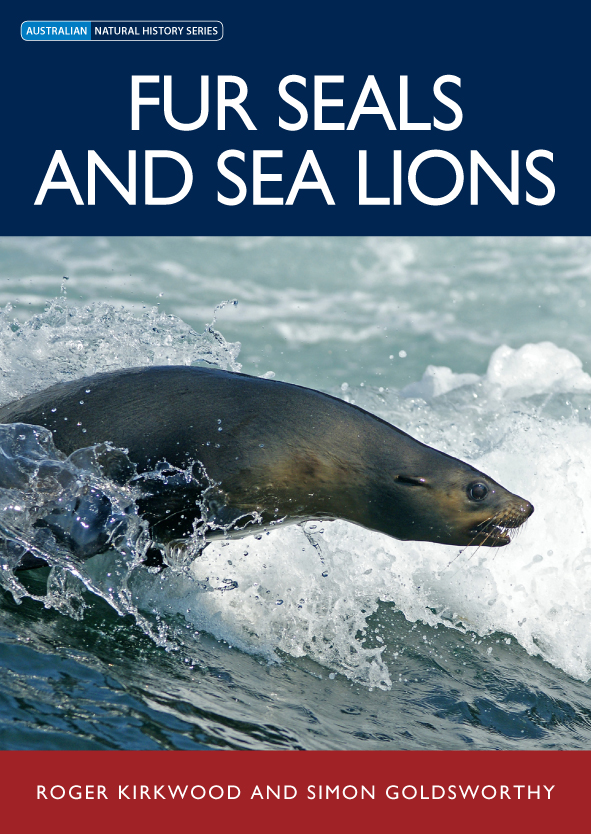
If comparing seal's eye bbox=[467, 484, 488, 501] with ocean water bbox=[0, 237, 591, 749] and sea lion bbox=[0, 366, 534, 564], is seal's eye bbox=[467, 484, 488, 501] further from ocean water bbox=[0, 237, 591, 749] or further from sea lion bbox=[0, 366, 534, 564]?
ocean water bbox=[0, 237, 591, 749]


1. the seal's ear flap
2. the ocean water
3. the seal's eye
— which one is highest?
the seal's ear flap

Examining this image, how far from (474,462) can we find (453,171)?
15.5 feet

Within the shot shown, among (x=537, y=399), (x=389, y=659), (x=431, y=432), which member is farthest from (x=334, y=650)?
(x=537, y=399)

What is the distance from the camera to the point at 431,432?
9977 millimetres

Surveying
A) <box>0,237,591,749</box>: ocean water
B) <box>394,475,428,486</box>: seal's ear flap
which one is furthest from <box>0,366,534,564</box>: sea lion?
<box>0,237,591,749</box>: ocean water

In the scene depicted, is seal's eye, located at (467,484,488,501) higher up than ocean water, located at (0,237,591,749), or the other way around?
seal's eye, located at (467,484,488,501)

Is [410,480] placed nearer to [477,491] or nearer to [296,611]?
[477,491]

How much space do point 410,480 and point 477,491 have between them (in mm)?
392

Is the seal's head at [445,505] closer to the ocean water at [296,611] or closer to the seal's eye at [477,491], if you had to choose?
the seal's eye at [477,491]

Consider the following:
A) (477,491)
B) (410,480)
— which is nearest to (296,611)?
(410,480)

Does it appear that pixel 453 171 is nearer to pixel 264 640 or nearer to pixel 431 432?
pixel 431 432

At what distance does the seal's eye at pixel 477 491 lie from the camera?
5148 mm

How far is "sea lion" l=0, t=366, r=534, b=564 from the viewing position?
194 inches

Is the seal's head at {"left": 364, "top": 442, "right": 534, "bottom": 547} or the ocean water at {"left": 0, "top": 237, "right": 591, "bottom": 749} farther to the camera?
the seal's head at {"left": 364, "top": 442, "right": 534, "bottom": 547}
